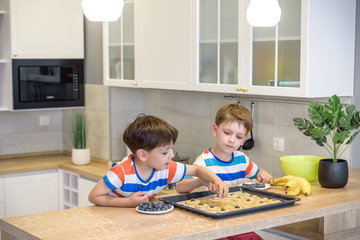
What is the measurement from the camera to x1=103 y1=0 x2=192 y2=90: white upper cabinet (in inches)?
147

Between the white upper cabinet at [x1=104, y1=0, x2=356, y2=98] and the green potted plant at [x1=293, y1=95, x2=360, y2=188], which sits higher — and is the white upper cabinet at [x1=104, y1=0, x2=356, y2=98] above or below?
above

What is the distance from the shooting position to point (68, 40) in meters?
4.57

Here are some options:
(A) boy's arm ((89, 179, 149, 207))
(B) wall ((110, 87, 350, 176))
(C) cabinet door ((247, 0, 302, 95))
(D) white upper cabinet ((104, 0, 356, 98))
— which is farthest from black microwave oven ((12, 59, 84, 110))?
(A) boy's arm ((89, 179, 149, 207))

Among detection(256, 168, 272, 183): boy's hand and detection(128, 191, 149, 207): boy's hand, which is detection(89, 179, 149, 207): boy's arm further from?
detection(256, 168, 272, 183): boy's hand

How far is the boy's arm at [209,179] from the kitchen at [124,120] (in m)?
1.07

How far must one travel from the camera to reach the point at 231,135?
8.89ft

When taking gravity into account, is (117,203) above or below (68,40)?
below

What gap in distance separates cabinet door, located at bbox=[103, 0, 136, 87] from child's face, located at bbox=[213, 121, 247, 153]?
158cm

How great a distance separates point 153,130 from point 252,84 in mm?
1033

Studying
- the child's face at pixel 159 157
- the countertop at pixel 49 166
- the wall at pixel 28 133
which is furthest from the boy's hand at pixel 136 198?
the wall at pixel 28 133

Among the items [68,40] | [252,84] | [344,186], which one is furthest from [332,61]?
[68,40]

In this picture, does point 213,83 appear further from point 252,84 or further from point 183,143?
point 183,143

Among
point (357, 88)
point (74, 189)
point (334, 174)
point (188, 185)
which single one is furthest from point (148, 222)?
point (74, 189)

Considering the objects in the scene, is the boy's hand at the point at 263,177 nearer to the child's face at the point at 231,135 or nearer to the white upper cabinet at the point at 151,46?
the child's face at the point at 231,135
